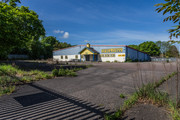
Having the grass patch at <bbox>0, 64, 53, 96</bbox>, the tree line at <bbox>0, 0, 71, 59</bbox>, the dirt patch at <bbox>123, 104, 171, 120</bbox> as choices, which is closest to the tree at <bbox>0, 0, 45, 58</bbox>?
the tree line at <bbox>0, 0, 71, 59</bbox>

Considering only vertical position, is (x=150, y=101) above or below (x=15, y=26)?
below

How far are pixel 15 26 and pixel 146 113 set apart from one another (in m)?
11.4

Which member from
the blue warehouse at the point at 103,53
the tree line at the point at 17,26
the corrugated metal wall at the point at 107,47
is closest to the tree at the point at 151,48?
the corrugated metal wall at the point at 107,47

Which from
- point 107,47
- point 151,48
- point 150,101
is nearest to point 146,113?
point 150,101

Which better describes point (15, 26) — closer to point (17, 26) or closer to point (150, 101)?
point (17, 26)

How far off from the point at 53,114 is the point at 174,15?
11.6 ft

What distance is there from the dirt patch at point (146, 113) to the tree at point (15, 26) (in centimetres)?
904

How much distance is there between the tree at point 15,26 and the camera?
26.2 ft

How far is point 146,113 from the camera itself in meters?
2.78

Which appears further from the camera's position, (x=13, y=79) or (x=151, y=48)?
(x=151, y=48)

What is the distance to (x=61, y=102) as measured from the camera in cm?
370

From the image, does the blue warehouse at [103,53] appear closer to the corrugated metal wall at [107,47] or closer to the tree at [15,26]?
the corrugated metal wall at [107,47]

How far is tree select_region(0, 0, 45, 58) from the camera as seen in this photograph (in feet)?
26.2

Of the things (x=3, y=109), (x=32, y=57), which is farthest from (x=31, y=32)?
(x=32, y=57)
